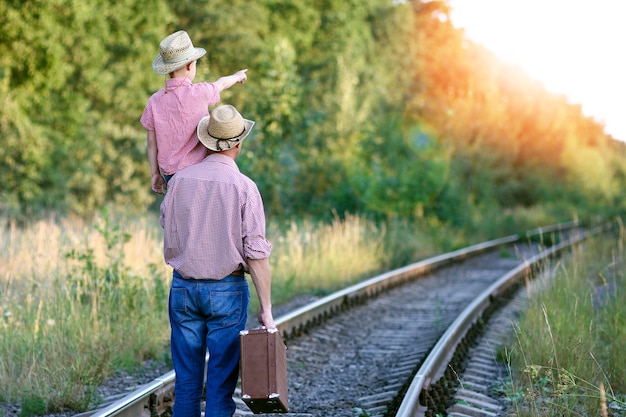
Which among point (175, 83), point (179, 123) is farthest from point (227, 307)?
point (175, 83)

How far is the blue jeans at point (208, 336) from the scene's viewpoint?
3.75 m

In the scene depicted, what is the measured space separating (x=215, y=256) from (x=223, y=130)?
0.63 metres

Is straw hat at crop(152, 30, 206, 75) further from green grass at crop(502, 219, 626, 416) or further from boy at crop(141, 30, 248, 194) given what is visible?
green grass at crop(502, 219, 626, 416)

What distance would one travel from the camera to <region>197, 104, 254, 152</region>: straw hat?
12.2ft

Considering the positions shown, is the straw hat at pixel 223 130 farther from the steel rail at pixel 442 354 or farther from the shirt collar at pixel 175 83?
the steel rail at pixel 442 354

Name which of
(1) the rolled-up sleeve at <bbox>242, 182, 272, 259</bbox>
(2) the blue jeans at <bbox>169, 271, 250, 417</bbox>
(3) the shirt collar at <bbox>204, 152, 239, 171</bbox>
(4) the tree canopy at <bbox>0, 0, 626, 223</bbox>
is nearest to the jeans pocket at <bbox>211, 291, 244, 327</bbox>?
(2) the blue jeans at <bbox>169, 271, 250, 417</bbox>

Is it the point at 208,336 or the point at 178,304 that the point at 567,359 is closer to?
the point at 208,336

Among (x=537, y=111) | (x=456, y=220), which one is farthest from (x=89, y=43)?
(x=537, y=111)

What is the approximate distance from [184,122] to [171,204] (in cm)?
53

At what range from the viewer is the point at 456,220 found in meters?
21.3

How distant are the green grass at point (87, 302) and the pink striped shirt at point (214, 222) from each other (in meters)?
2.01

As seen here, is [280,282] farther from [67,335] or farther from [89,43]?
[89,43]

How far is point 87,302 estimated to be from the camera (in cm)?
766

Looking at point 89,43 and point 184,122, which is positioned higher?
point 89,43
